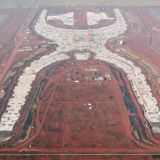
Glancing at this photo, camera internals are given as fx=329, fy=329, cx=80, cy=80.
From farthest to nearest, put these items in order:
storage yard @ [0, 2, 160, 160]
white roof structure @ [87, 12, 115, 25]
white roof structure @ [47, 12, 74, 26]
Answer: white roof structure @ [87, 12, 115, 25], white roof structure @ [47, 12, 74, 26], storage yard @ [0, 2, 160, 160]

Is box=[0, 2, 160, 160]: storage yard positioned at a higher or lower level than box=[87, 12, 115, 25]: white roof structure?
higher

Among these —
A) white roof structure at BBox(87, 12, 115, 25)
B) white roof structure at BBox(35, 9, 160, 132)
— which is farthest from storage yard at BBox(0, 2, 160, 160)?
white roof structure at BBox(87, 12, 115, 25)

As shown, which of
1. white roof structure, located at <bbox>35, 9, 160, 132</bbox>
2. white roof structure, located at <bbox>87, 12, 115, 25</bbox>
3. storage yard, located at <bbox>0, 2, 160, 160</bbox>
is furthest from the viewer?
white roof structure, located at <bbox>87, 12, 115, 25</bbox>

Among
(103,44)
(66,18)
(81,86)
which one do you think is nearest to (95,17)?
(66,18)

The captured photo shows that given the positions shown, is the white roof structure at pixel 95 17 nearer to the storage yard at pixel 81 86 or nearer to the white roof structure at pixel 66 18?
the storage yard at pixel 81 86

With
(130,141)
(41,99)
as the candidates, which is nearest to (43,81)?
(41,99)

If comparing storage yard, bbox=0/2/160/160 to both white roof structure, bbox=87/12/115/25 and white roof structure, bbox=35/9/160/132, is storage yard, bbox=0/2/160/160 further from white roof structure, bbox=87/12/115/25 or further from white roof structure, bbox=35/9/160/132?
white roof structure, bbox=87/12/115/25

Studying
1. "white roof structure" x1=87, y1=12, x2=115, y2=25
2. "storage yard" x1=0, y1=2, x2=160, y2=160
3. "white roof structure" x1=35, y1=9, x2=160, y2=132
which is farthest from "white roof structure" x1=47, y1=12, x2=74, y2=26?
"white roof structure" x1=87, y1=12, x2=115, y2=25

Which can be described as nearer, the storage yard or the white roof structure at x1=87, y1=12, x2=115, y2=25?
the storage yard

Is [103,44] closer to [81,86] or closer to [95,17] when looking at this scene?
[95,17]
